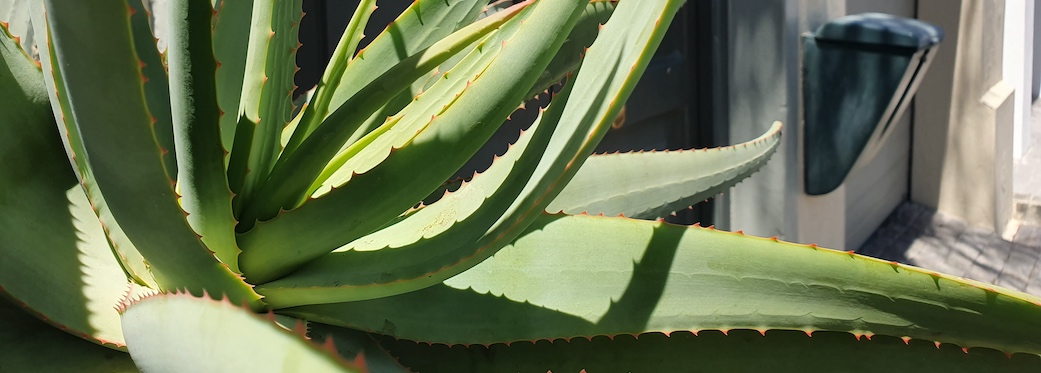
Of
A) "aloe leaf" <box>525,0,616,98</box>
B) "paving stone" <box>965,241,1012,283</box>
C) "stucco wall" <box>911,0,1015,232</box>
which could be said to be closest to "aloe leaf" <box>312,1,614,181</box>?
"aloe leaf" <box>525,0,616,98</box>

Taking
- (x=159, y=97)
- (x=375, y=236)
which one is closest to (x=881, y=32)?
(x=375, y=236)

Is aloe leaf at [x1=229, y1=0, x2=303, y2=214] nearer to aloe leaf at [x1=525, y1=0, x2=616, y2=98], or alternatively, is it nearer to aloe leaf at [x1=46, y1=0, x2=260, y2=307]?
aloe leaf at [x1=46, y1=0, x2=260, y2=307]

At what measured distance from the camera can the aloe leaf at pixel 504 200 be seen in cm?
54

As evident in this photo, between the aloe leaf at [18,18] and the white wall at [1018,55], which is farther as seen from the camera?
the white wall at [1018,55]

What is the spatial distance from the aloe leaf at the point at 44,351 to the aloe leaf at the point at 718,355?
0.60 ft

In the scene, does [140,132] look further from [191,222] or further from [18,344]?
[18,344]

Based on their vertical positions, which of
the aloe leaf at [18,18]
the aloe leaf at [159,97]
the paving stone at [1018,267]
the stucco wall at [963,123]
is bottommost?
the paving stone at [1018,267]

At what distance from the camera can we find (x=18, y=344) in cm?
60

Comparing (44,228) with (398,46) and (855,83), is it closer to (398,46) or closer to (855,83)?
(398,46)

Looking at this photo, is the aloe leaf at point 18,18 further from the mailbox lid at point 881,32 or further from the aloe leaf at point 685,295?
Answer: the mailbox lid at point 881,32

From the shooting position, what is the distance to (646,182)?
88 cm

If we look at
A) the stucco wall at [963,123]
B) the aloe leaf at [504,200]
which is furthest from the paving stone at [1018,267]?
the aloe leaf at [504,200]

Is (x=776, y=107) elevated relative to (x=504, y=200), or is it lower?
lower

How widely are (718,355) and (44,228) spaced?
1.63ft
